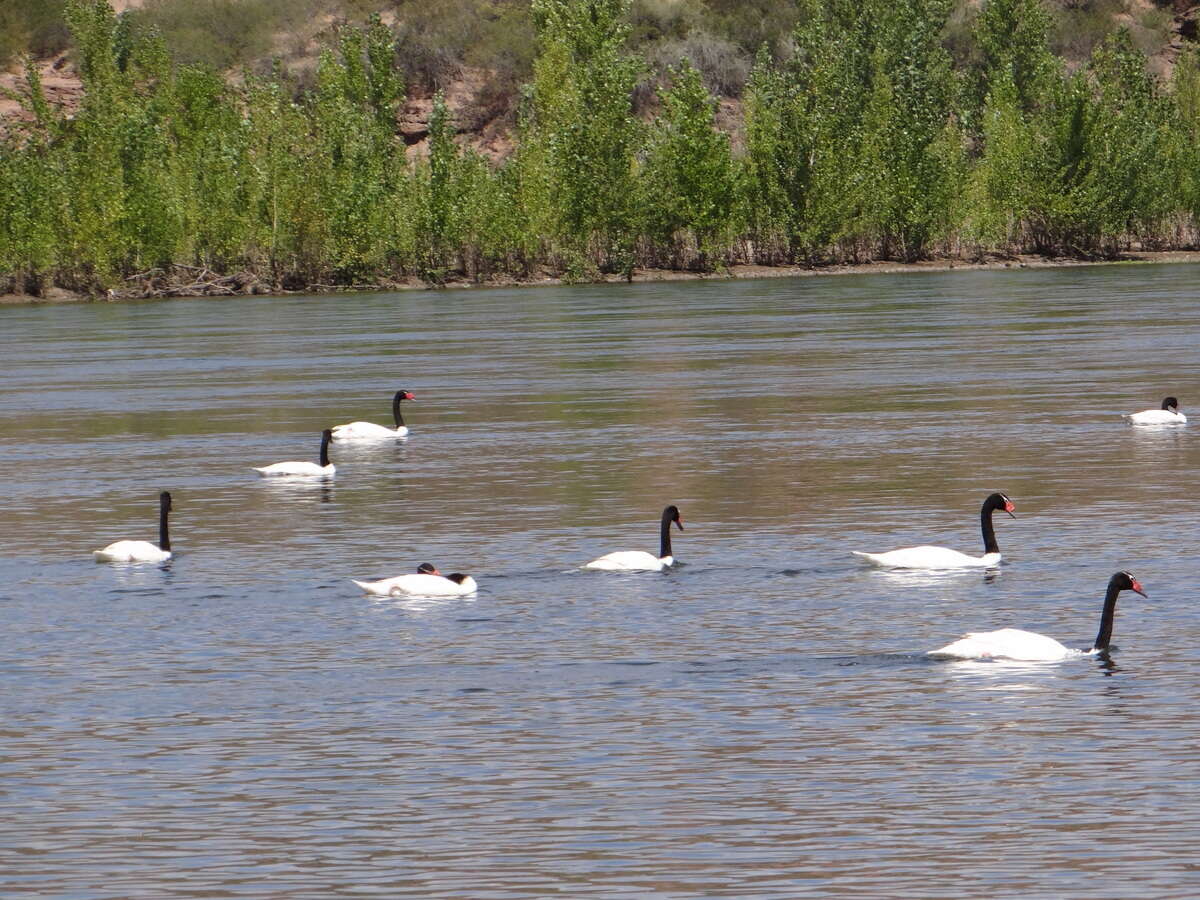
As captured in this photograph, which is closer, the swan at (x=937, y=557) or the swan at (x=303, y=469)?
the swan at (x=937, y=557)

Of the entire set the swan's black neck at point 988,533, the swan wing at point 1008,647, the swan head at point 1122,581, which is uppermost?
the swan head at point 1122,581

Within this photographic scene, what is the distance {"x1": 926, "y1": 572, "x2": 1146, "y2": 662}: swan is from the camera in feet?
45.5

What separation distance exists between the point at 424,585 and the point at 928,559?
4.33m

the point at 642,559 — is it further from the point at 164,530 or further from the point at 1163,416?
the point at 1163,416

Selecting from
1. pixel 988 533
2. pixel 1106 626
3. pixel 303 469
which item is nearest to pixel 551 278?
pixel 303 469

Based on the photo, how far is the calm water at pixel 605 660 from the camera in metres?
10.0

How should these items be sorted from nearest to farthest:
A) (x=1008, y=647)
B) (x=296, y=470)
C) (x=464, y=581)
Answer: (x=1008, y=647) < (x=464, y=581) < (x=296, y=470)

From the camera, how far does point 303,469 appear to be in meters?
25.9

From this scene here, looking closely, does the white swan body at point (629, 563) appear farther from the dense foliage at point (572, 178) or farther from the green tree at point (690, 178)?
the green tree at point (690, 178)

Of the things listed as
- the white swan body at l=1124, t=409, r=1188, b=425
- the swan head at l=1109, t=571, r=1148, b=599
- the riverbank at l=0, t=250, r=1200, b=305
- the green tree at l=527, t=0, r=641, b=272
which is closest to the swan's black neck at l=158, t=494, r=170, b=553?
the swan head at l=1109, t=571, r=1148, b=599

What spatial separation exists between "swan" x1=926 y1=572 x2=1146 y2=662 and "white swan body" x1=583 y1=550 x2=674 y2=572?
443 centimetres

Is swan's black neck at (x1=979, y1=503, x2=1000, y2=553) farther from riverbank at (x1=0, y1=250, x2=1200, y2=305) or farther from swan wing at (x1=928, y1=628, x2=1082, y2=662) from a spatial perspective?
riverbank at (x1=0, y1=250, x2=1200, y2=305)

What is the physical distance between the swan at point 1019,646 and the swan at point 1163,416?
14787 mm

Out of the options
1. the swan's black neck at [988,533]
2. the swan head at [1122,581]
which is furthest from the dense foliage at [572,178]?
the swan head at [1122,581]
